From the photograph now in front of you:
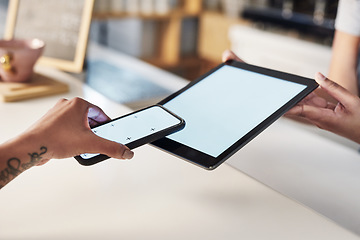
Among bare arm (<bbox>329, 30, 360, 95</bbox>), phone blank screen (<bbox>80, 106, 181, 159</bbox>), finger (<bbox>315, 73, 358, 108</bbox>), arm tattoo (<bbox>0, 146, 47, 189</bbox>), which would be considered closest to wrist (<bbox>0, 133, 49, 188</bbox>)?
arm tattoo (<bbox>0, 146, 47, 189</bbox>)

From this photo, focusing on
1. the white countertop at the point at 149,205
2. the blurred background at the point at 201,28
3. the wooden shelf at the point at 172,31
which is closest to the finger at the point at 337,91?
the white countertop at the point at 149,205

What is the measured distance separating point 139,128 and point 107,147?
9 centimetres

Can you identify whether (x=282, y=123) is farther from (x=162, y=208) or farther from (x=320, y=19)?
A: (x=320, y=19)

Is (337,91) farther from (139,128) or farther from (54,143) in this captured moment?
(54,143)

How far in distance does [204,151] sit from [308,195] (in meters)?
0.21

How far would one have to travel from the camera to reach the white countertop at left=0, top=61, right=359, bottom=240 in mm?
560

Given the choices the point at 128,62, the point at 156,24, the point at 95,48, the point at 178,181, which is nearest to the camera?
the point at 178,181

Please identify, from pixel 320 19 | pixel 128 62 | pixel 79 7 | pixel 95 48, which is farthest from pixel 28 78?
pixel 320 19

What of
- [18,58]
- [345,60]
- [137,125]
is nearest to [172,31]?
[345,60]

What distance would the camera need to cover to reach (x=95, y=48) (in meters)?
Result: 1.63

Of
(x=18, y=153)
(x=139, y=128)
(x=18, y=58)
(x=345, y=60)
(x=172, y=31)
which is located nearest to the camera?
(x=18, y=153)

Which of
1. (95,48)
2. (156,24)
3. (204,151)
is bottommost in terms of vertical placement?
(156,24)

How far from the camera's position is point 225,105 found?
727mm

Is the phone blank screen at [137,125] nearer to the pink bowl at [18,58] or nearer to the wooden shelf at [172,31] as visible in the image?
the pink bowl at [18,58]
